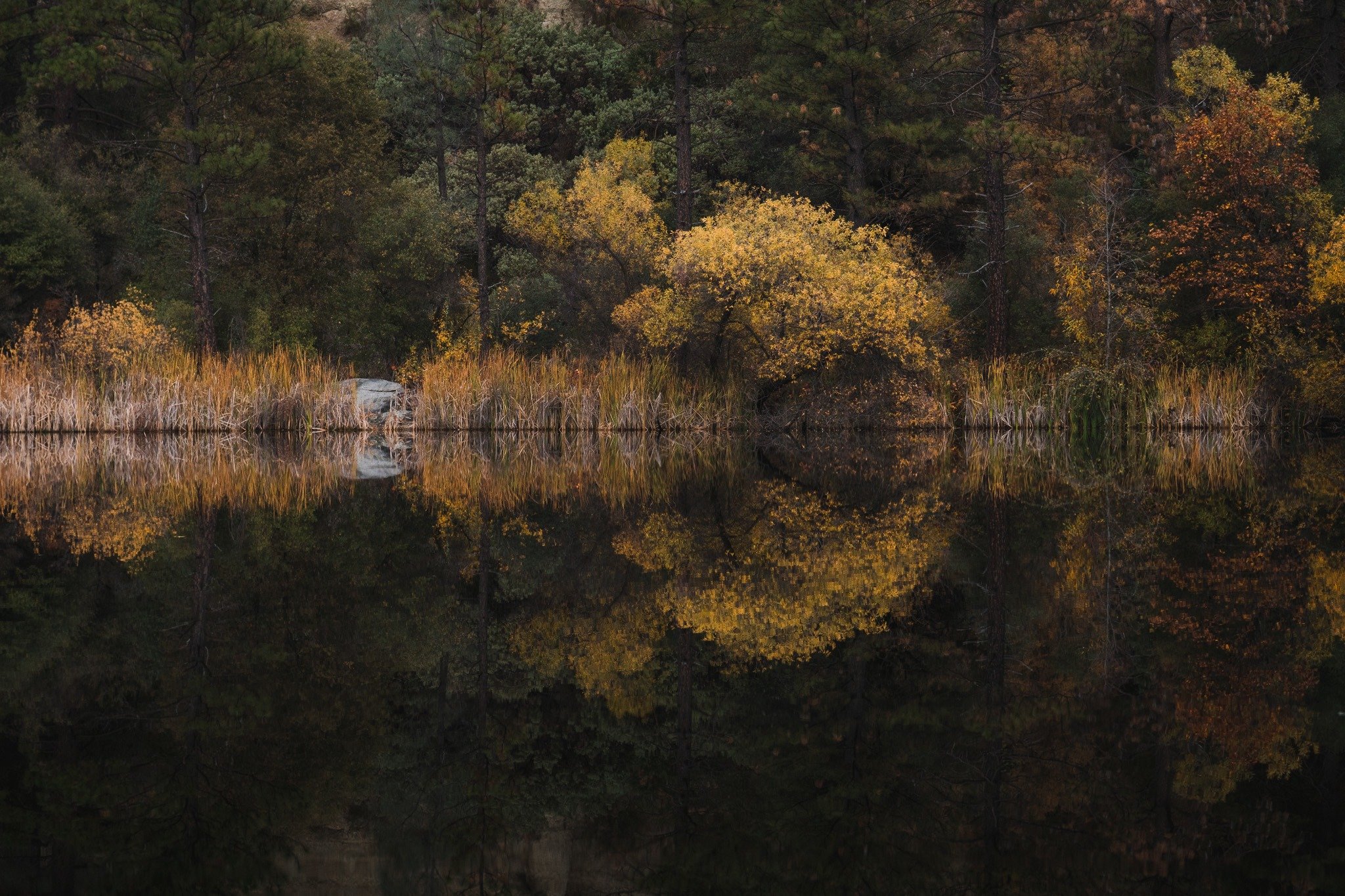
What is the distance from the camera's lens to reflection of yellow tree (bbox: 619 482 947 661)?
4234mm

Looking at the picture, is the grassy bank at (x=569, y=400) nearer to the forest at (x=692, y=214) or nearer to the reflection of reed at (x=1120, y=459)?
the forest at (x=692, y=214)

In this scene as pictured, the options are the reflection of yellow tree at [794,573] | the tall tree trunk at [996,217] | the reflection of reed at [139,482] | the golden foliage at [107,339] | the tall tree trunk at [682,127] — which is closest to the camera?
the reflection of yellow tree at [794,573]

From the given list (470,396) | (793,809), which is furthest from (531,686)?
(470,396)

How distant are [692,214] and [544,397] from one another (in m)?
7.12

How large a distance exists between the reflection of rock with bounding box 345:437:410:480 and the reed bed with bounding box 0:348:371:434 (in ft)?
4.21

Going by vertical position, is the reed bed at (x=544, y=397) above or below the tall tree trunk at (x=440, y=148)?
below

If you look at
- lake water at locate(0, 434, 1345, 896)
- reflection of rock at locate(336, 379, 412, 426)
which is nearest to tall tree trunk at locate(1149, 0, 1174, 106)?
reflection of rock at locate(336, 379, 412, 426)

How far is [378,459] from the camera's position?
13.9m

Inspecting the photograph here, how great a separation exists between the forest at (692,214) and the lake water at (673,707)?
1226 centimetres

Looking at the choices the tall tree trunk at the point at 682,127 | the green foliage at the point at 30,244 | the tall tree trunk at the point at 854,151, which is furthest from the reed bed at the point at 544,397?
the green foliage at the point at 30,244

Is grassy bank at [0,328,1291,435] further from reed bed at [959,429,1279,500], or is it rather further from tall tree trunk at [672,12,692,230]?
tall tree trunk at [672,12,692,230]

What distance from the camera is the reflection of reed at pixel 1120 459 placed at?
10.0m

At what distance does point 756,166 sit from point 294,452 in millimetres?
17879

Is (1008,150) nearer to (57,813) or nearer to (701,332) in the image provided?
(701,332)
